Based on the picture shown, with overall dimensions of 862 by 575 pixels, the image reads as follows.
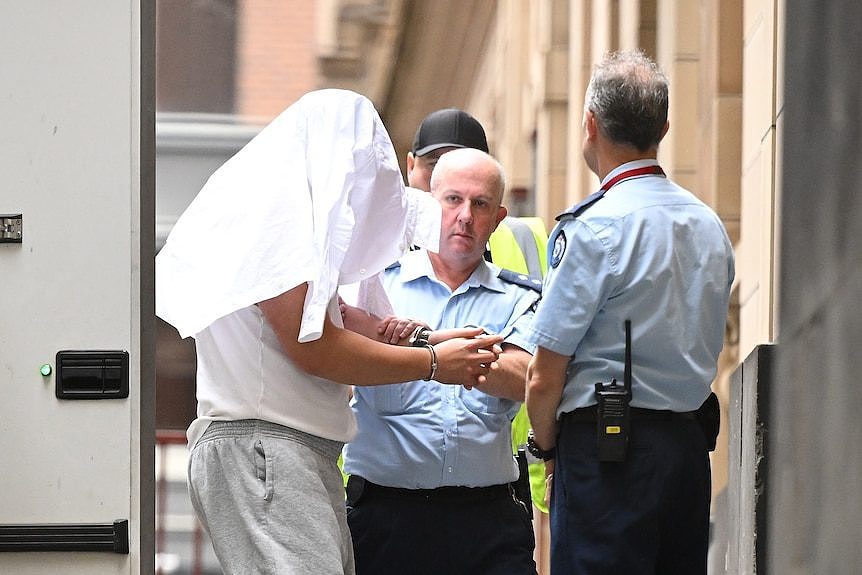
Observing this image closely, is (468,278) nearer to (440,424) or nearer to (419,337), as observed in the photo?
(440,424)

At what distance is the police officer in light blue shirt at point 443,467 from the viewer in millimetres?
4266

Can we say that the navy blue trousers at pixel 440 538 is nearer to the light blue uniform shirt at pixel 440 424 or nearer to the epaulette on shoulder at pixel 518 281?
the light blue uniform shirt at pixel 440 424

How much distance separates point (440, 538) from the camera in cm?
427

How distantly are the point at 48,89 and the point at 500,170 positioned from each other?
1.40 metres

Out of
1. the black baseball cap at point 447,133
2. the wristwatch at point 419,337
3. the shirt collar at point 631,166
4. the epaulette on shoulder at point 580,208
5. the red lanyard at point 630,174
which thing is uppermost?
the black baseball cap at point 447,133

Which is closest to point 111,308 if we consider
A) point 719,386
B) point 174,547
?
point 174,547

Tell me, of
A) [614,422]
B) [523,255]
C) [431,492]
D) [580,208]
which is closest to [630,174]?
[580,208]

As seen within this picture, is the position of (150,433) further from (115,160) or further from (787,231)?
(787,231)

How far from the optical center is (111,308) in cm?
407

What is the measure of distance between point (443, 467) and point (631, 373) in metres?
0.60

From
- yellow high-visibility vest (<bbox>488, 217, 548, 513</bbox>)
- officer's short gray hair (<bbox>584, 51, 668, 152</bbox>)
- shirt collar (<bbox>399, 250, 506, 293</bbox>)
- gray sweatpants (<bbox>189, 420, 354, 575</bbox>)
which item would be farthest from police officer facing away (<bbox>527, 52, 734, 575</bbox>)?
yellow high-visibility vest (<bbox>488, 217, 548, 513</bbox>)

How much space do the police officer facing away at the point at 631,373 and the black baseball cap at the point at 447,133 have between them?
53.8 inches

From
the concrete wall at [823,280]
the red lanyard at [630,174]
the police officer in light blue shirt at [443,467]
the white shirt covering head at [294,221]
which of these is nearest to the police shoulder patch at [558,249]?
the red lanyard at [630,174]

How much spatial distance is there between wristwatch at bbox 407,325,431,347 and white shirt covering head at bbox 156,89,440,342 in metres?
0.26
